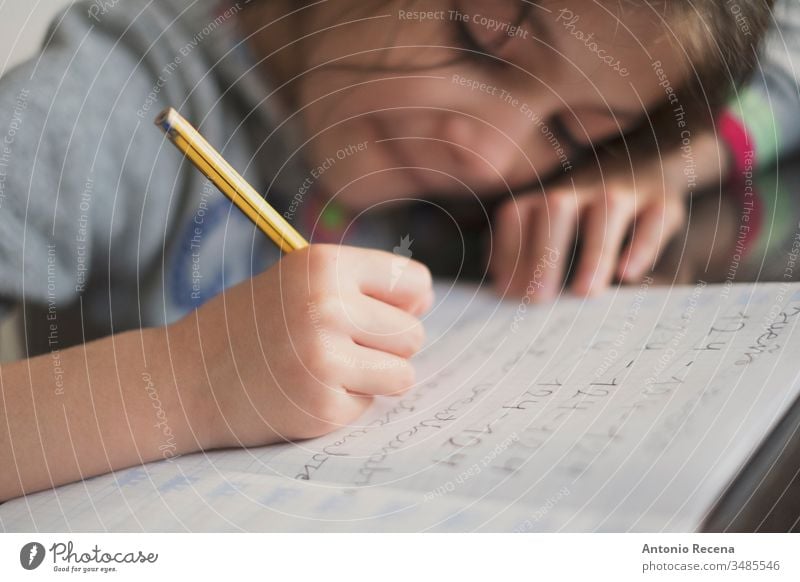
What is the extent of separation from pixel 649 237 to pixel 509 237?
0.06m

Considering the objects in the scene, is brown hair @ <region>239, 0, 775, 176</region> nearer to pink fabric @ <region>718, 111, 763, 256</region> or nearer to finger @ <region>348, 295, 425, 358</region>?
pink fabric @ <region>718, 111, 763, 256</region>

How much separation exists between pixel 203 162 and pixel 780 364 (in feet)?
0.72

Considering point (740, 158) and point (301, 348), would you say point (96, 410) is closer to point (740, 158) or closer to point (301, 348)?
point (301, 348)

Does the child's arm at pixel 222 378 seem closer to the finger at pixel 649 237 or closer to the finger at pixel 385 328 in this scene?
the finger at pixel 385 328

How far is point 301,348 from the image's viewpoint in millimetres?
284

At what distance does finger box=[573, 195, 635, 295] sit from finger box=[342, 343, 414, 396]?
90 mm

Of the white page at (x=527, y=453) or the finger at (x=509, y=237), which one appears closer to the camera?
the white page at (x=527, y=453)

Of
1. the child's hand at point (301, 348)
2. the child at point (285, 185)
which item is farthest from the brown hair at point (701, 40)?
the child's hand at point (301, 348)

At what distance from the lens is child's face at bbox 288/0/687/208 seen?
0.33 meters

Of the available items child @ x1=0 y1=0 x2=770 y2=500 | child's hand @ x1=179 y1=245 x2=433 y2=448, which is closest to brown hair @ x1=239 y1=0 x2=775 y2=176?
child @ x1=0 y1=0 x2=770 y2=500

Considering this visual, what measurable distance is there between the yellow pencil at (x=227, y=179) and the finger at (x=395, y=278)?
0.03 meters

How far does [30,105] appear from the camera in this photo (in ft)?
0.99

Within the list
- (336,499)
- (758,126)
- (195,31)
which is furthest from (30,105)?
(758,126)

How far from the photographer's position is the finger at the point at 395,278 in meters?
0.30
